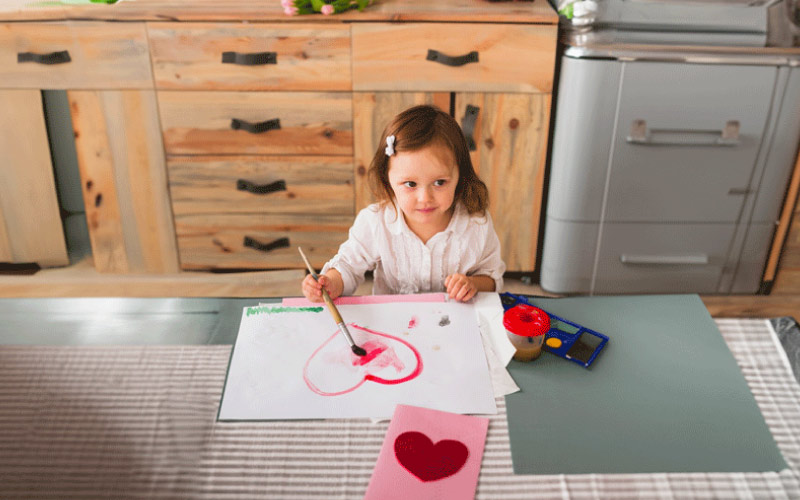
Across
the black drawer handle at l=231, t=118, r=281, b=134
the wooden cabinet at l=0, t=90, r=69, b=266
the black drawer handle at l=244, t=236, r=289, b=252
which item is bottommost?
the black drawer handle at l=244, t=236, r=289, b=252

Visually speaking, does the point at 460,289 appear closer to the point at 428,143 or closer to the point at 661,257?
the point at 428,143

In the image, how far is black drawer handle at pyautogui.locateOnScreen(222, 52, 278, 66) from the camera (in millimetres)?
1908

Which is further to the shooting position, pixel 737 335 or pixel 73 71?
pixel 73 71

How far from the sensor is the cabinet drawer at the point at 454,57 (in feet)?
6.15

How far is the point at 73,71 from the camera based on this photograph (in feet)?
6.39

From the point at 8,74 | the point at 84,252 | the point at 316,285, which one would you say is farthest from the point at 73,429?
the point at 84,252

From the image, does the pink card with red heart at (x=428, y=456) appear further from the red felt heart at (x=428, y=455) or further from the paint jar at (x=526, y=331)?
the paint jar at (x=526, y=331)

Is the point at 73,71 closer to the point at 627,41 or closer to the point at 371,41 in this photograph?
the point at 371,41

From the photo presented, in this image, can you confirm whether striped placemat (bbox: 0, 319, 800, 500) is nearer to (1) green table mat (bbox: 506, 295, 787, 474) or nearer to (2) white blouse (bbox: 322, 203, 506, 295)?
(1) green table mat (bbox: 506, 295, 787, 474)

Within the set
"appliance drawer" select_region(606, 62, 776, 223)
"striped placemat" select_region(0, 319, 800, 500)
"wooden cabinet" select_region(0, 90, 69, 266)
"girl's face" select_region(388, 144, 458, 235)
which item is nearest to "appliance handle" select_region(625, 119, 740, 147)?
"appliance drawer" select_region(606, 62, 776, 223)

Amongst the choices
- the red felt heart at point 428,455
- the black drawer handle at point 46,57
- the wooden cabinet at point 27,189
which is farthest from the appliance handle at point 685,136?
the wooden cabinet at point 27,189

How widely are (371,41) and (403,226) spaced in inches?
33.9

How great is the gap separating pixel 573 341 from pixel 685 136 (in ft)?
4.27

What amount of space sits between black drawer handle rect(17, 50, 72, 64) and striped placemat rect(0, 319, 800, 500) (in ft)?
4.41
